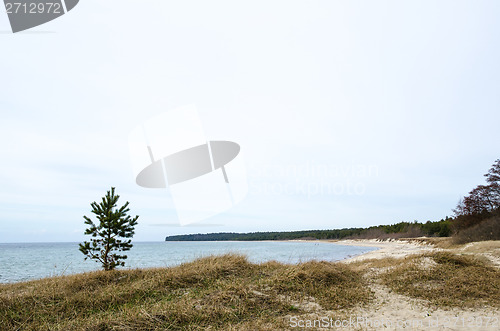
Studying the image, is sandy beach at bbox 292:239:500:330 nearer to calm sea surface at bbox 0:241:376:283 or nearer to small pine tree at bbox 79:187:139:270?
calm sea surface at bbox 0:241:376:283

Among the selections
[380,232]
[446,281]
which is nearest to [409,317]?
[446,281]

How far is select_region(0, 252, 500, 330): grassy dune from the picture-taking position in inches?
222

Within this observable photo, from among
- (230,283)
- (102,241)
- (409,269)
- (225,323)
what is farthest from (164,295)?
(409,269)

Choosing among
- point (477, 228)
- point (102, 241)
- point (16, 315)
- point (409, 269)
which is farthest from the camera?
point (477, 228)

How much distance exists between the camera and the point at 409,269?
9.37 meters

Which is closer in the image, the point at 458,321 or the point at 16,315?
the point at 458,321

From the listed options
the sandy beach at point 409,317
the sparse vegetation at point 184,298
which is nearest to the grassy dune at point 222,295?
the sparse vegetation at point 184,298

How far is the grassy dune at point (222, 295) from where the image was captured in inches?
222

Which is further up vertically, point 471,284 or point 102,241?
point 102,241

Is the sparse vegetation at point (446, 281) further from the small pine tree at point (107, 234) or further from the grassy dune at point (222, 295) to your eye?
the small pine tree at point (107, 234)

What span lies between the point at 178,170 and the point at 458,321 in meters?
7.25

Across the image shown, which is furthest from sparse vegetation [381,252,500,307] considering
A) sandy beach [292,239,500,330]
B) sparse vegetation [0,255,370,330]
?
sparse vegetation [0,255,370,330]

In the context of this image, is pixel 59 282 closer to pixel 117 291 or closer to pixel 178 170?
pixel 117 291

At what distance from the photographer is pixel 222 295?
6754 mm
